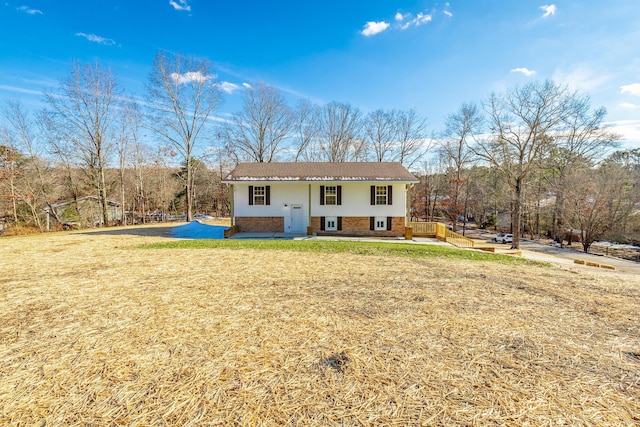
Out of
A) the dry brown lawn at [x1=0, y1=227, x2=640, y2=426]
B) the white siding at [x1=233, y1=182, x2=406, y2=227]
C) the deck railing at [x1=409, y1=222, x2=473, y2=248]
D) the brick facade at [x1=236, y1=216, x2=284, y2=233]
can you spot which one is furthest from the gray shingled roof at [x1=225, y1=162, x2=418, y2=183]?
the dry brown lawn at [x1=0, y1=227, x2=640, y2=426]

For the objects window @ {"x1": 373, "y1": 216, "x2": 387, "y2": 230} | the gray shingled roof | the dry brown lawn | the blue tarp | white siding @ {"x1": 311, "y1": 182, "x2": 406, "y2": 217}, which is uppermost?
the gray shingled roof

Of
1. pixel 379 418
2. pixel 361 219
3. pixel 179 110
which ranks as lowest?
pixel 379 418

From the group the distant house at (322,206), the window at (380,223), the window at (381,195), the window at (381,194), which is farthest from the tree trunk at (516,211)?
the window at (381,195)

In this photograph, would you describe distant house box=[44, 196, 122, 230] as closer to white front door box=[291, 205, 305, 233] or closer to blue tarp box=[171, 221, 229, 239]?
blue tarp box=[171, 221, 229, 239]

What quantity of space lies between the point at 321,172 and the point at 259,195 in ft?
13.7

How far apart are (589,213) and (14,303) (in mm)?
34720

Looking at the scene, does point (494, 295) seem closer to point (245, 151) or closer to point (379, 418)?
point (379, 418)

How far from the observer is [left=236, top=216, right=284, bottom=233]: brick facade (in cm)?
1616

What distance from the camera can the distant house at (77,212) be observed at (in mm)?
22438

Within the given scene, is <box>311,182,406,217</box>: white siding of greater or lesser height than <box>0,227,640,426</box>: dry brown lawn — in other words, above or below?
above

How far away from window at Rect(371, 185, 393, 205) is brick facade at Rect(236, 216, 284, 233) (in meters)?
5.83

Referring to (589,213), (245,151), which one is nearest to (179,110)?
(245,151)

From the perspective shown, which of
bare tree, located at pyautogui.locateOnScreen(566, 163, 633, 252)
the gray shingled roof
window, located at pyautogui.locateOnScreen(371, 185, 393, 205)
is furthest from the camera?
bare tree, located at pyautogui.locateOnScreen(566, 163, 633, 252)

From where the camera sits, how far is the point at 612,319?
3.69m
